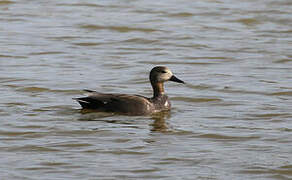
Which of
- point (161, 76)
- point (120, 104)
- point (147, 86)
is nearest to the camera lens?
point (120, 104)

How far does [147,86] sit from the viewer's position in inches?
556

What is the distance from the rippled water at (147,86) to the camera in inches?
366

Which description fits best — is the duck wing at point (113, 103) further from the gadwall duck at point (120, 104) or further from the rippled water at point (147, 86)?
the rippled water at point (147, 86)

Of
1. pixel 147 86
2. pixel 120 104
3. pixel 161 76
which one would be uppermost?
pixel 161 76

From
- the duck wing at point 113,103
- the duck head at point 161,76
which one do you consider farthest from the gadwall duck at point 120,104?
the duck head at point 161,76

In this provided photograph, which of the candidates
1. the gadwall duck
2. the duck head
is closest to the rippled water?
the gadwall duck

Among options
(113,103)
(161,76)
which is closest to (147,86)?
(161,76)

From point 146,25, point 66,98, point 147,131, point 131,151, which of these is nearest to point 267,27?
point 146,25

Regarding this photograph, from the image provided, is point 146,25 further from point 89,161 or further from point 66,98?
point 89,161

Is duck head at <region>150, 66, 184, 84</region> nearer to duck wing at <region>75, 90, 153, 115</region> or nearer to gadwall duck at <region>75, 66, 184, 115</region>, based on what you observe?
gadwall duck at <region>75, 66, 184, 115</region>

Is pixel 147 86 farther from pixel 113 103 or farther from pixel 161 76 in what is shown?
pixel 113 103

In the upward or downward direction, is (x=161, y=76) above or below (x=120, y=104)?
above

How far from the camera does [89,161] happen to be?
923 cm

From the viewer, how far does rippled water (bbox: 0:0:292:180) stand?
9289mm
